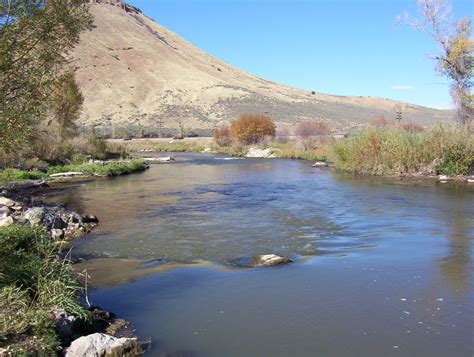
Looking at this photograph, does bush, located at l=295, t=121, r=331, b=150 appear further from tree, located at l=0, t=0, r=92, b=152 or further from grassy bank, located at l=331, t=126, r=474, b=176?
tree, located at l=0, t=0, r=92, b=152

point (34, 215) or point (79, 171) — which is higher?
point (34, 215)

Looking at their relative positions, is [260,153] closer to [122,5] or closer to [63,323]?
[63,323]

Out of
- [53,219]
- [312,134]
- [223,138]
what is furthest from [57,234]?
[223,138]

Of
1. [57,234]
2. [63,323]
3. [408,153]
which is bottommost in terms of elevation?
[57,234]

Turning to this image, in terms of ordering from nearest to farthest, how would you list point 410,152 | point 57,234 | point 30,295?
point 30,295 → point 57,234 → point 410,152

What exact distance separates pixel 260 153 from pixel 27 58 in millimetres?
41665

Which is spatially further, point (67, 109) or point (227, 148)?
point (227, 148)

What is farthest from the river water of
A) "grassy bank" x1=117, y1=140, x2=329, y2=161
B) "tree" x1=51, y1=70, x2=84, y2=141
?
"grassy bank" x1=117, y1=140, x2=329, y2=161

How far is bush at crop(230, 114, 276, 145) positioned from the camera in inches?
2195

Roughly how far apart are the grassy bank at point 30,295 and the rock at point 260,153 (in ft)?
129

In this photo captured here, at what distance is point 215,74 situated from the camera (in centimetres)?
12738

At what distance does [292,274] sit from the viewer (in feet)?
31.5

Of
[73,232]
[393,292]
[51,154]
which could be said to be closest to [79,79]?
[51,154]

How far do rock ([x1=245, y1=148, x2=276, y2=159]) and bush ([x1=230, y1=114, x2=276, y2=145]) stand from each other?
16.0 feet
